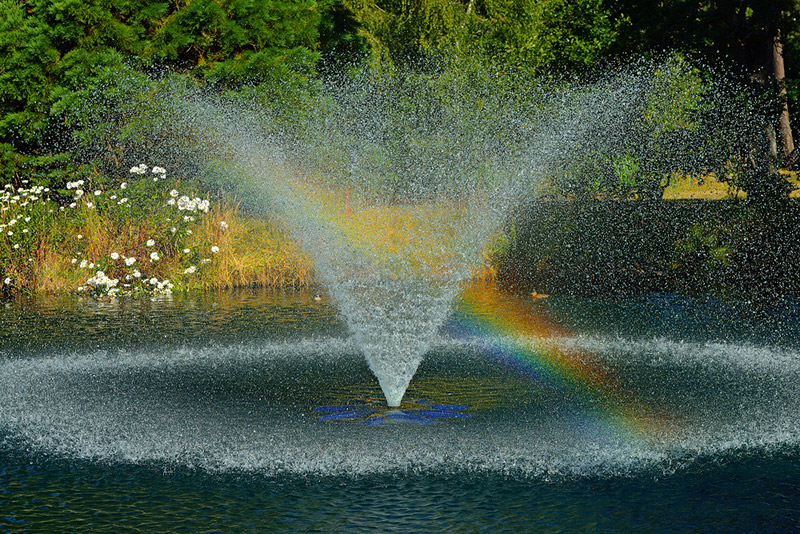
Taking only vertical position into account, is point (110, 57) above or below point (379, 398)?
above

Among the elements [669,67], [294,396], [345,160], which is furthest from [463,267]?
[294,396]

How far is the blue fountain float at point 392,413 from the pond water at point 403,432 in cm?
3

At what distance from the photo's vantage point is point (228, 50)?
73.6ft

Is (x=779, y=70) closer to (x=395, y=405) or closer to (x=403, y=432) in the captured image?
(x=395, y=405)

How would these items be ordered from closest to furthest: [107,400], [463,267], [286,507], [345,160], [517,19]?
[286,507] → [107,400] → [463,267] → [345,160] → [517,19]

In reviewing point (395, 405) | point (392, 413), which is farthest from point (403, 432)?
point (395, 405)

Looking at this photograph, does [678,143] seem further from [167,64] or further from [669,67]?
[167,64]

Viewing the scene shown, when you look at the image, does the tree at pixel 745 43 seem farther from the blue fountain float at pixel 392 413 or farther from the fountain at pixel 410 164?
the blue fountain float at pixel 392 413

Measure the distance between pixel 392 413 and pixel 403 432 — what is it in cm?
65

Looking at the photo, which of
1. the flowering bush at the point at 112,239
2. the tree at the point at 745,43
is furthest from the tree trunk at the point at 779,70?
the flowering bush at the point at 112,239

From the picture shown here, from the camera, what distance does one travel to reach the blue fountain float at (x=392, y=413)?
7855 millimetres

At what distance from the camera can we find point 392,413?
318 inches

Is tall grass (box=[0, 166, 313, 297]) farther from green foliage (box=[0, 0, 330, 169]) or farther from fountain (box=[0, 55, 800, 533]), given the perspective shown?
green foliage (box=[0, 0, 330, 169])

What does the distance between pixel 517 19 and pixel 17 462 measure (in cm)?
2655
